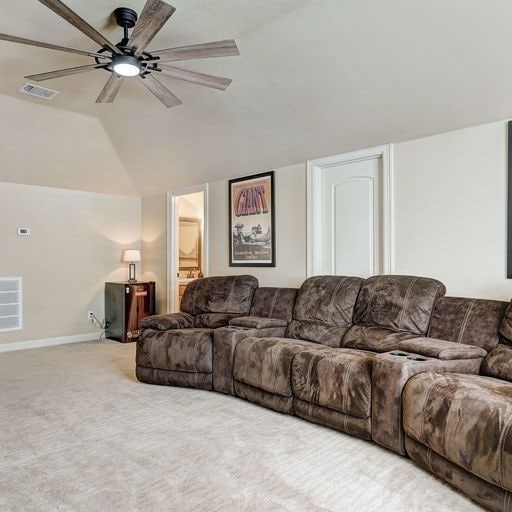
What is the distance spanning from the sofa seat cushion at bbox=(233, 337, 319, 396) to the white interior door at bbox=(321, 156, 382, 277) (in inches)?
49.3

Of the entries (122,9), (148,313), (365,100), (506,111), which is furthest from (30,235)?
(506,111)

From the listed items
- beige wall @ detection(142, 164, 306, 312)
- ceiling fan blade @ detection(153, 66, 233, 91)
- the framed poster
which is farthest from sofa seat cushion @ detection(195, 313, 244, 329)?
ceiling fan blade @ detection(153, 66, 233, 91)

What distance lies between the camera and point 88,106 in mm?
4746

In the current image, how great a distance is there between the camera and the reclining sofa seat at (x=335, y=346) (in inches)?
105

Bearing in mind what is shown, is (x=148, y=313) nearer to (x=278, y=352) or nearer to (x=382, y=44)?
(x=278, y=352)

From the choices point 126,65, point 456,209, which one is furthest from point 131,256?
point 456,209

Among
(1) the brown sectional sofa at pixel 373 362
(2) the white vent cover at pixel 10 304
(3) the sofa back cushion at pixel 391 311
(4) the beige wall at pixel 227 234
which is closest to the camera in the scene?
(1) the brown sectional sofa at pixel 373 362

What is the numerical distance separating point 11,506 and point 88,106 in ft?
13.4

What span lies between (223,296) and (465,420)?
3028 millimetres

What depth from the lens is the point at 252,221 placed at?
5062 mm

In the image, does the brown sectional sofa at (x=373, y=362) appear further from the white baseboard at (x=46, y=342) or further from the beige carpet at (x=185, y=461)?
the white baseboard at (x=46, y=342)

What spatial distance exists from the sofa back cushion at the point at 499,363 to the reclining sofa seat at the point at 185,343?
83.5 inches

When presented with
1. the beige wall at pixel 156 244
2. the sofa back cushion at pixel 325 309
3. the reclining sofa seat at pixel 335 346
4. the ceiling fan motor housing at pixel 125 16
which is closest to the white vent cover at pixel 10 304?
the beige wall at pixel 156 244

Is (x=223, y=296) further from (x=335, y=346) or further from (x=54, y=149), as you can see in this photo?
(x=54, y=149)
